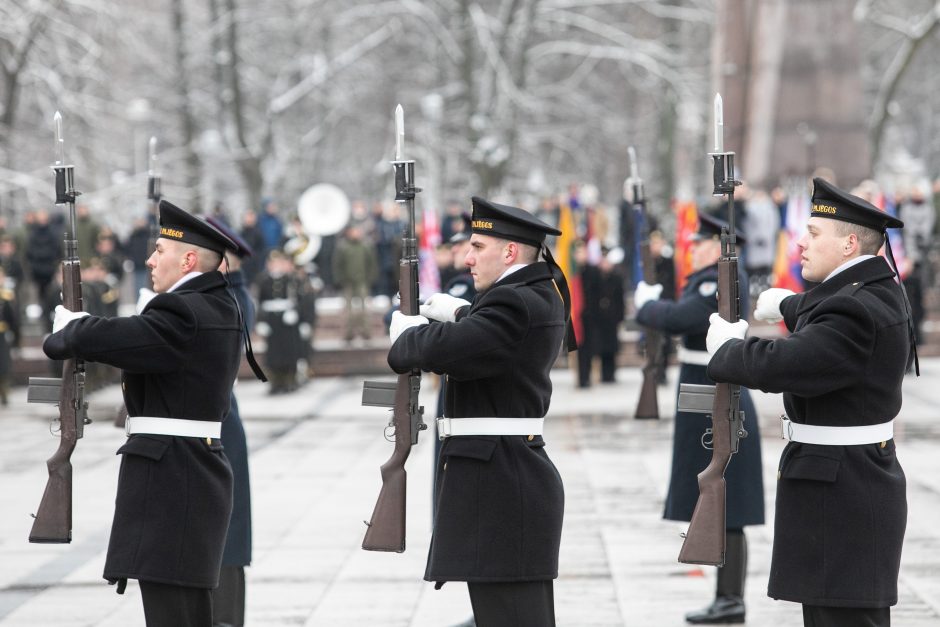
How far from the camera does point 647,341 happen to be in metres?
8.37

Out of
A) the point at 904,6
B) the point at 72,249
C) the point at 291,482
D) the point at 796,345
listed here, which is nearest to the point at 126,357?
the point at 72,249

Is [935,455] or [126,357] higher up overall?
[126,357]

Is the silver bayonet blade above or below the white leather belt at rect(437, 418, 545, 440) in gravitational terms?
above

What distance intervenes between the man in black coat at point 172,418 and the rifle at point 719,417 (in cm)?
174

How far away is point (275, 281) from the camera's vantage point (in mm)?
18891

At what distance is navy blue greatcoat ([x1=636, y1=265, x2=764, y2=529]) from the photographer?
7.14 m

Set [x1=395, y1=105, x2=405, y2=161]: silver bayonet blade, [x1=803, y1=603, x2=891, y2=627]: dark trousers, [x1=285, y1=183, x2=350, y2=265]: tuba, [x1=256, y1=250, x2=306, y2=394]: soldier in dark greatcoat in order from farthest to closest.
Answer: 1. [x1=285, y1=183, x2=350, y2=265]: tuba
2. [x1=256, y1=250, x2=306, y2=394]: soldier in dark greatcoat
3. [x1=395, y1=105, x2=405, y2=161]: silver bayonet blade
4. [x1=803, y1=603, x2=891, y2=627]: dark trousers

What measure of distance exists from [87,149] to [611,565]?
18.5 metres

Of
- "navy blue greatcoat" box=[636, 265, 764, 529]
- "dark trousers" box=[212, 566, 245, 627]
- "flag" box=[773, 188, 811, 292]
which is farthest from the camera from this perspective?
"flag" box=[773, 188, 811, 292]

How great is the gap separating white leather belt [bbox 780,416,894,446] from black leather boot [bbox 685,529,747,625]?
6.73 ft

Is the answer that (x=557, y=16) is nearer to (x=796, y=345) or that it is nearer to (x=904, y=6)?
(x=904, y=6)

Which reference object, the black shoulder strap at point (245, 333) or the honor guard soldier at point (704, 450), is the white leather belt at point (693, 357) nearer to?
the honor guard soldier at point (704, 450)

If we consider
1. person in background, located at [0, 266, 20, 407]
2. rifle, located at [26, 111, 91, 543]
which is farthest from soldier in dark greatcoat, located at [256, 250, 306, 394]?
rifle, located at [26, 111, 91, 543]

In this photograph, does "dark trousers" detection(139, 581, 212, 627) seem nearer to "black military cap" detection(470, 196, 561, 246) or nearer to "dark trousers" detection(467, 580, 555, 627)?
"dark trousers" detection(467, 580, 555, 627)
